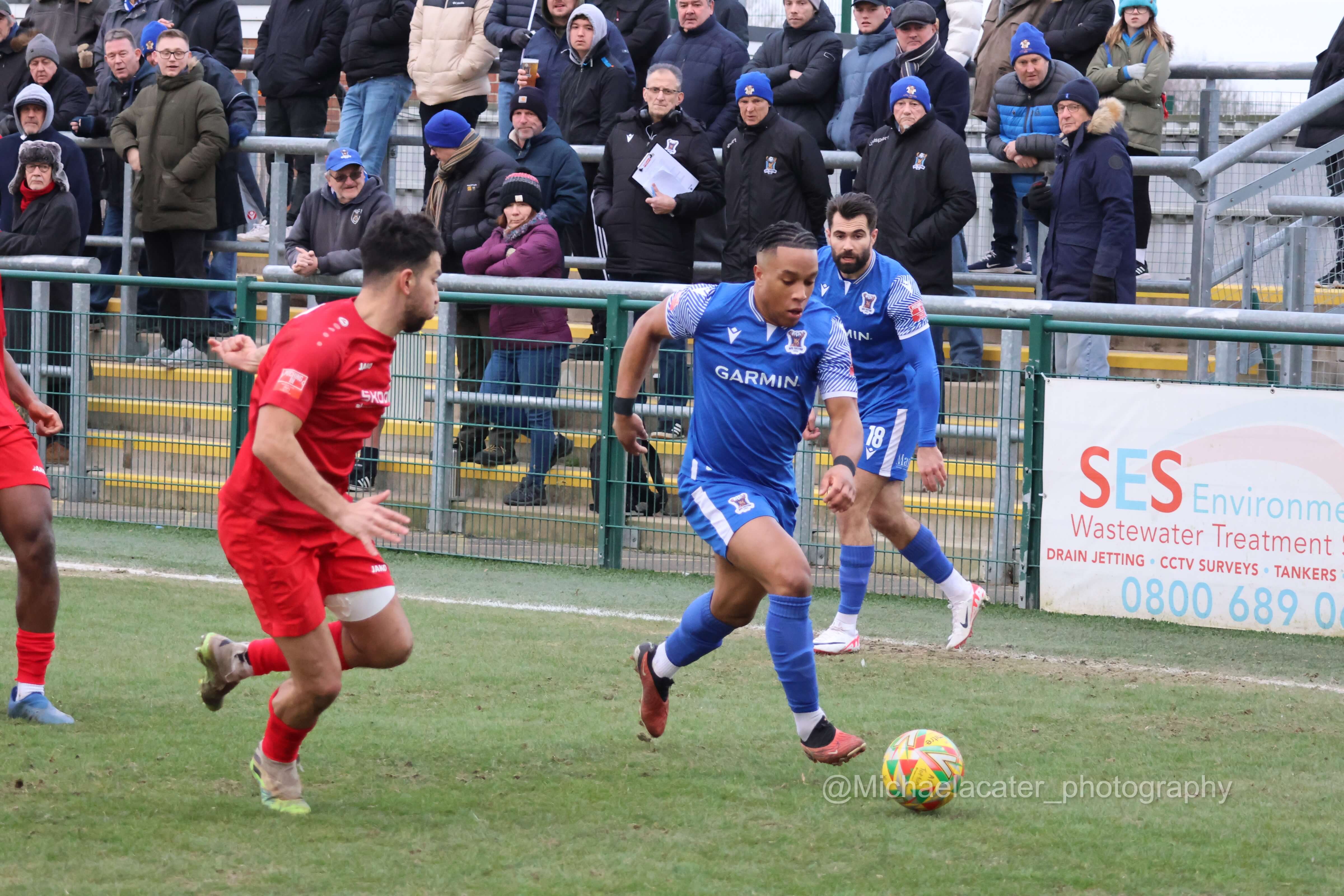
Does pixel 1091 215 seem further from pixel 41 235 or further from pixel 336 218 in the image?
pixel 41 235

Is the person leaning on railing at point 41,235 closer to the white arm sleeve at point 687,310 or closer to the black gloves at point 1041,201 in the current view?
the black gloves at point 1041,201

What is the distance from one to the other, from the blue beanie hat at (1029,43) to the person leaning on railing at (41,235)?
23.9ft

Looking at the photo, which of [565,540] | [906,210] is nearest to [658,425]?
[565,540]

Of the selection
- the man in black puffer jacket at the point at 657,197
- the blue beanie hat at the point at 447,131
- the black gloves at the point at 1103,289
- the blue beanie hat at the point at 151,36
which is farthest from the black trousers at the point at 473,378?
the blue beanie hat at the point at 151,36

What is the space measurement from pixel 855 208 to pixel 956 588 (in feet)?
6.97

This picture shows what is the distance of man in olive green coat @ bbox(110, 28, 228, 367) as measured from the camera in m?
12.8

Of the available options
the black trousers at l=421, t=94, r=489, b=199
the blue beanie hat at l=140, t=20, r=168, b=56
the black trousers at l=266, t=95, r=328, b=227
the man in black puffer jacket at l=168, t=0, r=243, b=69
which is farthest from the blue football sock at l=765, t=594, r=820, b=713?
the man in black puffer jacket at l=168, t=0, r=243, b=69

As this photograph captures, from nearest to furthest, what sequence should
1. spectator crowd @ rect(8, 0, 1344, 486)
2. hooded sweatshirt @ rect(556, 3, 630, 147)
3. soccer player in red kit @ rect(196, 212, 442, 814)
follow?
soccer player in red kit @ rect(196, 212, 442, 814) < spectator crowd @ rect(8, 0, 1344, 486) < hooded sweatshirt @ rect(556, 3, 630, 147)

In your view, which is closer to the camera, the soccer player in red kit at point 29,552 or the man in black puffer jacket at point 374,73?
the soccer player in red kit at point 29,552

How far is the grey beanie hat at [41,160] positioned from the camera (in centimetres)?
1262

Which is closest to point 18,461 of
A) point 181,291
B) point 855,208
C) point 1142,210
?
point 855,208

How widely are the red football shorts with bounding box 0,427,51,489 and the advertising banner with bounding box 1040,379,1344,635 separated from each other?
5.60 m

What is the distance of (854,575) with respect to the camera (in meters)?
8.30

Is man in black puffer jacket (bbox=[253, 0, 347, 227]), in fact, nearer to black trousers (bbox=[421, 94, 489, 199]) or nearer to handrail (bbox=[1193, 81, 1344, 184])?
black trousers (bbox=[421, 94, 489, 199])
